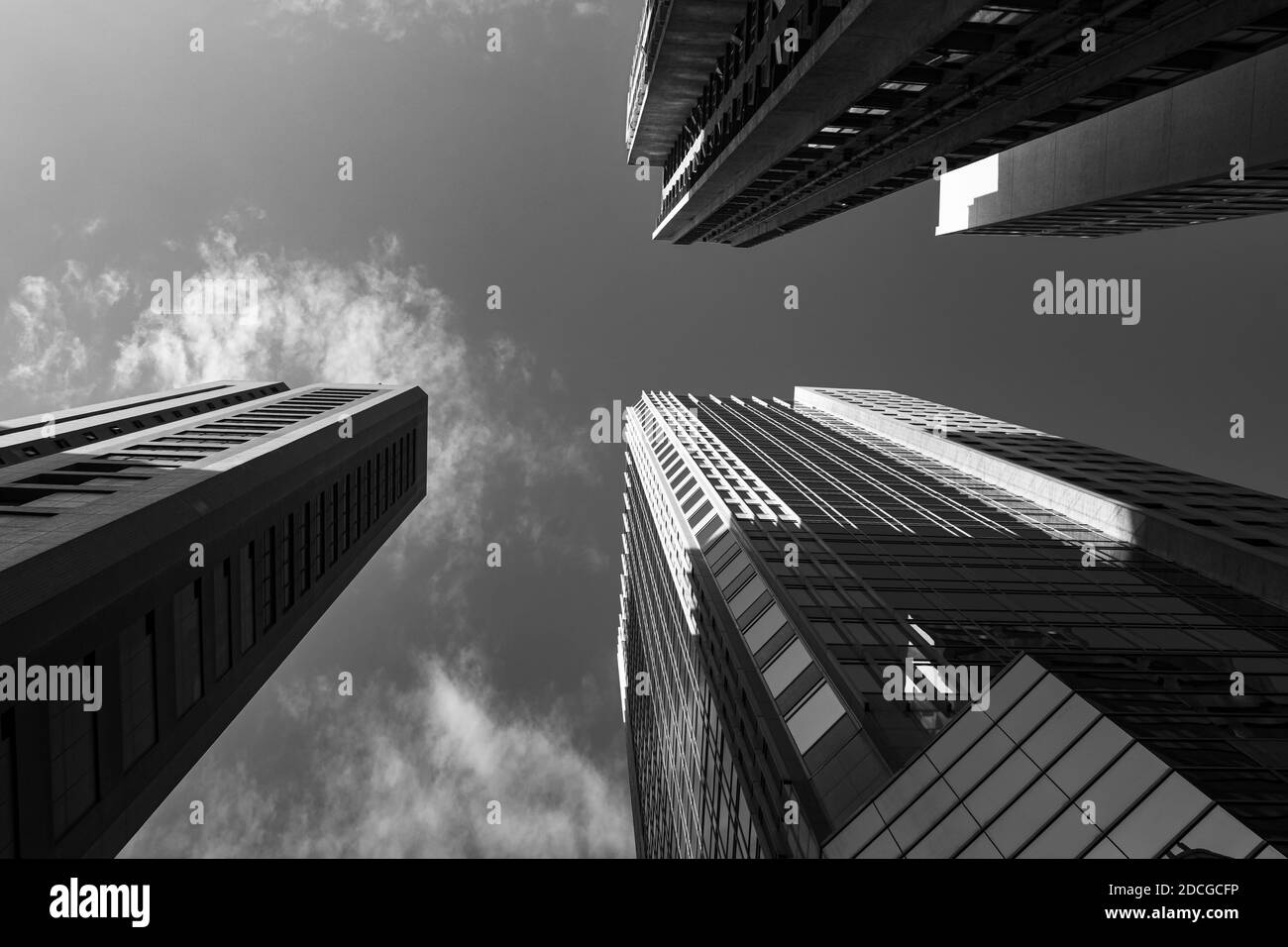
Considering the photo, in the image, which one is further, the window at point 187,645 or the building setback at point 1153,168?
the building setback at point 1153,168

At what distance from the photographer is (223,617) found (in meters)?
32.4

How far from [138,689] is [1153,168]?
5329 centimetres

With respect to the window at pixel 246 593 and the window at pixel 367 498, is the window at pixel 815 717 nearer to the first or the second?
the window at pixel 246 593

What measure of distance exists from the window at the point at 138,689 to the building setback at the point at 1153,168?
163 ft

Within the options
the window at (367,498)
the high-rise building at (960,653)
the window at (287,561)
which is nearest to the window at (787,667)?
the high-rise building at (960,653)

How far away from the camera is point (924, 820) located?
1529cm

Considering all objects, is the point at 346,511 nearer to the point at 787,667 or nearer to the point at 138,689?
the point at 138,689

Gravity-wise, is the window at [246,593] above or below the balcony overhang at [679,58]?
below

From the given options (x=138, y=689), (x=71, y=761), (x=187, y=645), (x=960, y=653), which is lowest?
(x=71, y=761)

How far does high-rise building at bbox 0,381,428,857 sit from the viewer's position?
66.4 ft

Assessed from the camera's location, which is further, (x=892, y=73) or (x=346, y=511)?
(x=346, y=511)

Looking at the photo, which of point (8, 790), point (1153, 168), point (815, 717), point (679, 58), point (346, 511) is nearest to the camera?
point (8, 790)

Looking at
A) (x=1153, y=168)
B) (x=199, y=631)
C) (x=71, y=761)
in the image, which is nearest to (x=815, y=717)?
(x=71, y=761)

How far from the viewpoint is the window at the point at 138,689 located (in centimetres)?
2453
